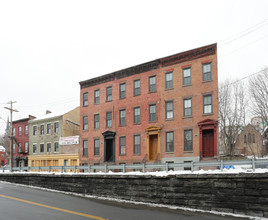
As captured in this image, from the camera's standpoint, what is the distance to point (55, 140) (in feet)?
148

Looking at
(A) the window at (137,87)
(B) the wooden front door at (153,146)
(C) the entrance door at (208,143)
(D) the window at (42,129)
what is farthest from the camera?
(D) the window at (42,129)

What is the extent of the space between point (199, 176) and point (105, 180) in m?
6.58

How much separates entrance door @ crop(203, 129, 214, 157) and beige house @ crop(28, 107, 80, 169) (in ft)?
59.5

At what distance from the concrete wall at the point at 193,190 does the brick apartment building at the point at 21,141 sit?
35131 mm

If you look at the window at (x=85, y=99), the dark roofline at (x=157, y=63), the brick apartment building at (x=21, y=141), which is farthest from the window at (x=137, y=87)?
the brick apartment building at (x=21, y=141)

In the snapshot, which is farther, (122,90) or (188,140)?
(122,90)

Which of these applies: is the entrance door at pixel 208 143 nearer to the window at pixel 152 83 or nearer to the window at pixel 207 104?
the window at pixel 207 104

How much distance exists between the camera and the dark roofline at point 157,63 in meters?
28.5

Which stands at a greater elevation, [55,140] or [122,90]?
[122,90]

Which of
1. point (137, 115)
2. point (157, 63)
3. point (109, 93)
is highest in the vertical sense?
point (157, 63)

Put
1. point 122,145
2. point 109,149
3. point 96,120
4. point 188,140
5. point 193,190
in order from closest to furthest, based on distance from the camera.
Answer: point 193,190 → point 188,140 → point 122,145 → point 109,149 → point 96,120

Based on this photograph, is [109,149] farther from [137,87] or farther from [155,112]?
[137,87]

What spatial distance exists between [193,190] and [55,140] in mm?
33920

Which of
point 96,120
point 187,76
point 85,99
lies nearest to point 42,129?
point 85,99
